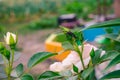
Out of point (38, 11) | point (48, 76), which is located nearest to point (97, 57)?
point (48, 76)

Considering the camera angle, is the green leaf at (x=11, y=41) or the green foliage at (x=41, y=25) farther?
the green foliage at (x=41, y=25)

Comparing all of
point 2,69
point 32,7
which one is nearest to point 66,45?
point 2,69

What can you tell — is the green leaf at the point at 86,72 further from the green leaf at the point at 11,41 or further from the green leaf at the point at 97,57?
the green leaf at the point at 11,41

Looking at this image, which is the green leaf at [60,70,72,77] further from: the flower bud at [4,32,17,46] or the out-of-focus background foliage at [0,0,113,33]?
the out-of-focus background foliage at [0,0,113,33]

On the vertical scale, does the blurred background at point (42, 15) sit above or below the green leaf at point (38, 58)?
above

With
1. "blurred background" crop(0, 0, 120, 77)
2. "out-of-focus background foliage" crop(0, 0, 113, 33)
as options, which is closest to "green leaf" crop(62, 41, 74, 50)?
"blurred background" crop(0, 0, 120, 77)

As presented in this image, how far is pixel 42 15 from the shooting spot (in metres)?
7.28

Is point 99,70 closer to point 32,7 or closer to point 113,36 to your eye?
point 113,36

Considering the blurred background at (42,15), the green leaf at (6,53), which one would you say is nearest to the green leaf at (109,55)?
the green leaf at (6,53)

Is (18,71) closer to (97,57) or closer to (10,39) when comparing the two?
(10,39)

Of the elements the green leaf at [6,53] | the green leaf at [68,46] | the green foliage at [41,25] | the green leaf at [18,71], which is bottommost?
the green leaf at [18,71]

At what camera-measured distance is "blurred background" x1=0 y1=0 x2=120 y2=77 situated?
5.74 m

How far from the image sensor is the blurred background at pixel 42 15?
5742 mm

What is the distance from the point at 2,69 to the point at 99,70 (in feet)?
1.05
